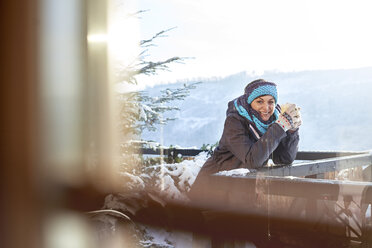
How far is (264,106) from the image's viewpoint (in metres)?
2.24

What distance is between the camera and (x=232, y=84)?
245 cm

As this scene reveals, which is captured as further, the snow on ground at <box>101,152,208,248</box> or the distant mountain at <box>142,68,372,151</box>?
the snow on ground at <box>101,152,208,248</box>

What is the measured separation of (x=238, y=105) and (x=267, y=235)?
0.65 meters

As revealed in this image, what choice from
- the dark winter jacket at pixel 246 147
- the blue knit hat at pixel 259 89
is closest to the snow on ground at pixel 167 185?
the dark winter jacket at pixel 246 147

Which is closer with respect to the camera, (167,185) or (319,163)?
(319,163)

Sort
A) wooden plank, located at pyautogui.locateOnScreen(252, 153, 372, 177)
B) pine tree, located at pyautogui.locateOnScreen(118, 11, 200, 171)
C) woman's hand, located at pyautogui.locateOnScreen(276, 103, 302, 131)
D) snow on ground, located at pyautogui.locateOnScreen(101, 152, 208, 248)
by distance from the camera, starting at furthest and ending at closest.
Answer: pine tree, located at pyautogui.locateOnScreen(118, 11, 200, 171) → snow on ground, located at pyautogui.locateOnScreen(101, 152, 208, 248) → woman's hand, located at pyautogui.locateOnScreen(276, 103, 302, 131) → wooden plank, located at pyautogui.locateOnScreen(252, 153, 372, 177)

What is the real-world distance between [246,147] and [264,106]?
23 cm

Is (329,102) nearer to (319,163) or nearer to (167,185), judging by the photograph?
(319,163)

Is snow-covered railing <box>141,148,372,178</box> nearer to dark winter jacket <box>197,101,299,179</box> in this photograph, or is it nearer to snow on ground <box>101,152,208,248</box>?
dark winter jacket <box>197,101,299,179</box>

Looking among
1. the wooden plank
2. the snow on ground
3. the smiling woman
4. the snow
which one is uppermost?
the smiling woman

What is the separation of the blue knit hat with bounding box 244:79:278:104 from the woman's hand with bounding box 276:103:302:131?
7cm

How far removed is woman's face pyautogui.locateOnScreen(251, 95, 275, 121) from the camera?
222cm

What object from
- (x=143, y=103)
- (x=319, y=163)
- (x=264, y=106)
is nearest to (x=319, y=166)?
(x=319, y=163)

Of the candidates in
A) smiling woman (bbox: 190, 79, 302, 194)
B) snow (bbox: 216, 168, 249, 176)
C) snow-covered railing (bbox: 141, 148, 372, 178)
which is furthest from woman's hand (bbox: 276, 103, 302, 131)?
snow (bbox: 216, 168, 249, 176)
